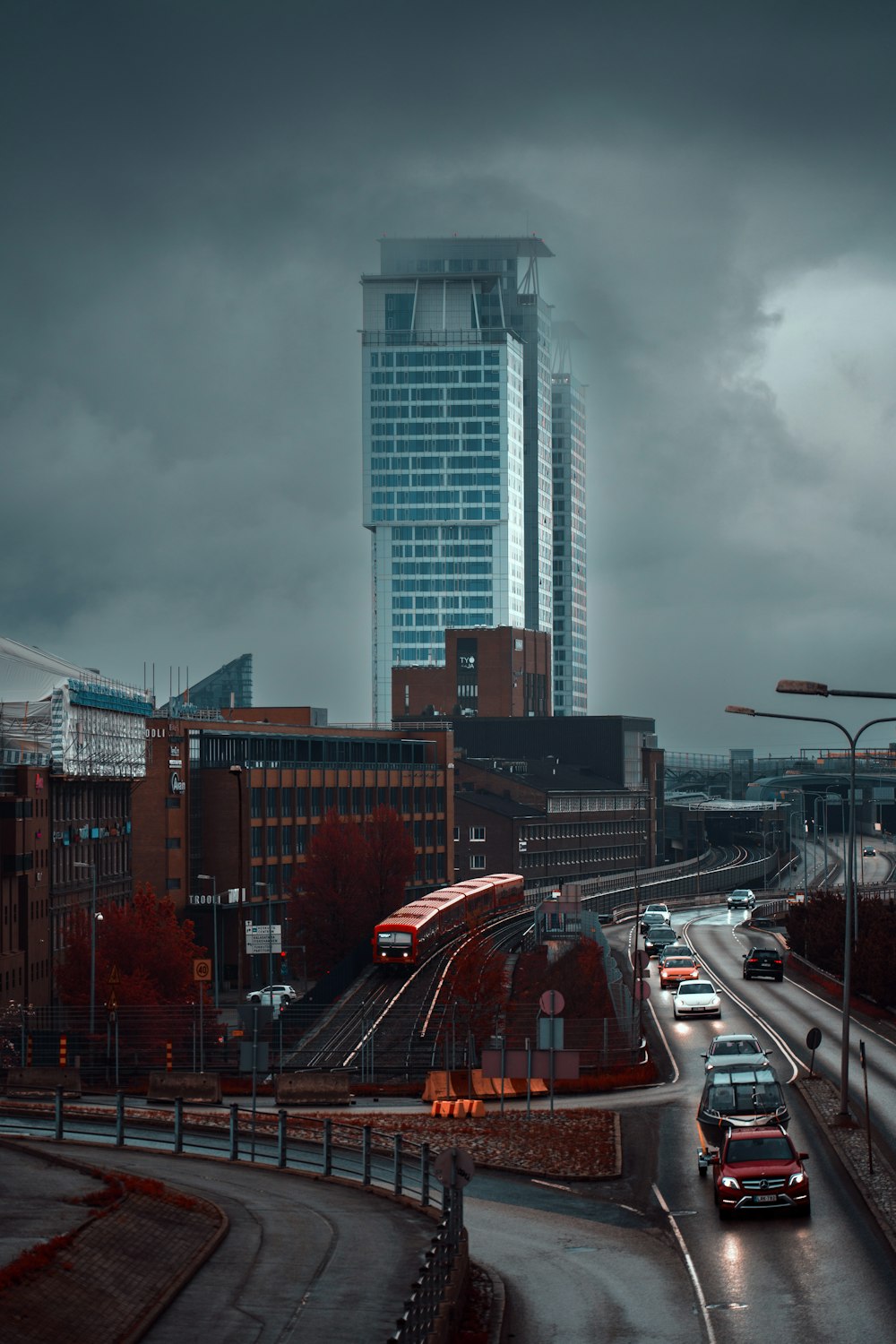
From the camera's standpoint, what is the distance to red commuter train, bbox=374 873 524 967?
9344 cm

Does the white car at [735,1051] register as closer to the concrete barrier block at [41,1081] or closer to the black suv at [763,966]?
the concrete barrier block at [41,1081]

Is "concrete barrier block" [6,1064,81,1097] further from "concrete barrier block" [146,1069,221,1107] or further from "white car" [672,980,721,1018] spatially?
"white car" [672,980,721,1018]

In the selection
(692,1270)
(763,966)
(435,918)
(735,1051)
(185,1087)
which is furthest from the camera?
(435,918)

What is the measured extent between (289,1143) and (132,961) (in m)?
49.6

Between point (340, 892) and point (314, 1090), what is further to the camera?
point (340, 892)

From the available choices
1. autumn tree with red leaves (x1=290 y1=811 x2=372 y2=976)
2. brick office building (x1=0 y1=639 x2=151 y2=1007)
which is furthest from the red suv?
autumn tree with red leaves (x1=290 y1=811 x2=372 y2=976)

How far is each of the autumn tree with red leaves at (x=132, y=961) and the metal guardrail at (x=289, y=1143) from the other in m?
37.0

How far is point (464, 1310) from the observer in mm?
23625

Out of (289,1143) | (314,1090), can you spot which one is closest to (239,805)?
(314,1090)

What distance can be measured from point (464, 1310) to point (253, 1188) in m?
8.41

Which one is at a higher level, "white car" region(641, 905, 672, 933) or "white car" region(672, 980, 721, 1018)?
"white car" region(672, 980, 721, 1018)

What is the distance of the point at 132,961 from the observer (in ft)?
282

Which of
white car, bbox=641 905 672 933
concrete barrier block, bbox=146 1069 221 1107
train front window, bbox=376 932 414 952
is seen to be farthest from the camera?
white car, bbox=641 905 672 933

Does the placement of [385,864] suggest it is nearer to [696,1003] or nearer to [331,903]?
[331,903]
